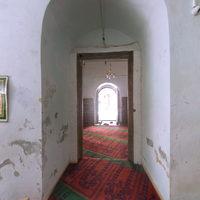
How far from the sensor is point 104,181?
90.7 inches

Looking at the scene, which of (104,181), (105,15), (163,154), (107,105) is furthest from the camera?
(107,105)

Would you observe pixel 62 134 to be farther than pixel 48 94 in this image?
Yes

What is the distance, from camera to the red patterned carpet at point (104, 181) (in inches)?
78.2

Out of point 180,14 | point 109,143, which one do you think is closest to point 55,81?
point 180,14

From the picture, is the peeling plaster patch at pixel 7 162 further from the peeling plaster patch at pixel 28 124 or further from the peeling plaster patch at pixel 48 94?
Answer: the peeling plaster patch at pixel 48 94

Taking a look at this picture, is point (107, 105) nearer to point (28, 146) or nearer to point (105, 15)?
point (105, 15)

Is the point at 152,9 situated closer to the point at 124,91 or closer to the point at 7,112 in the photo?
the point at 7,112

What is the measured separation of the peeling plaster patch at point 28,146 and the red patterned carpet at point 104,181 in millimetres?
622

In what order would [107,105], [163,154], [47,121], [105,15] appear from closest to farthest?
1. [163,154]
2. [47,121]
3. [105,15]
4. [107,105]

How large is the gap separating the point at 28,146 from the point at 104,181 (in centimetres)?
114

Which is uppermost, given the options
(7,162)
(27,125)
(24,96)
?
(24,96)

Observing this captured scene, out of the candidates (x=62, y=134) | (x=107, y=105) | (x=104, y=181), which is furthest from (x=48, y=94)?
(x=107, y=105)

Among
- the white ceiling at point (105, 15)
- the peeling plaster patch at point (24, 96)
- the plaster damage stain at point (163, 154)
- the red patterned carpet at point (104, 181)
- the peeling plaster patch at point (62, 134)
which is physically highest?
the white ceiling at point (105, 15)

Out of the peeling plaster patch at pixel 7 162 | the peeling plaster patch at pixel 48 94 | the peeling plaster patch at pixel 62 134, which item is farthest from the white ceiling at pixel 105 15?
the peeling plaster patch at pixel 7 162
